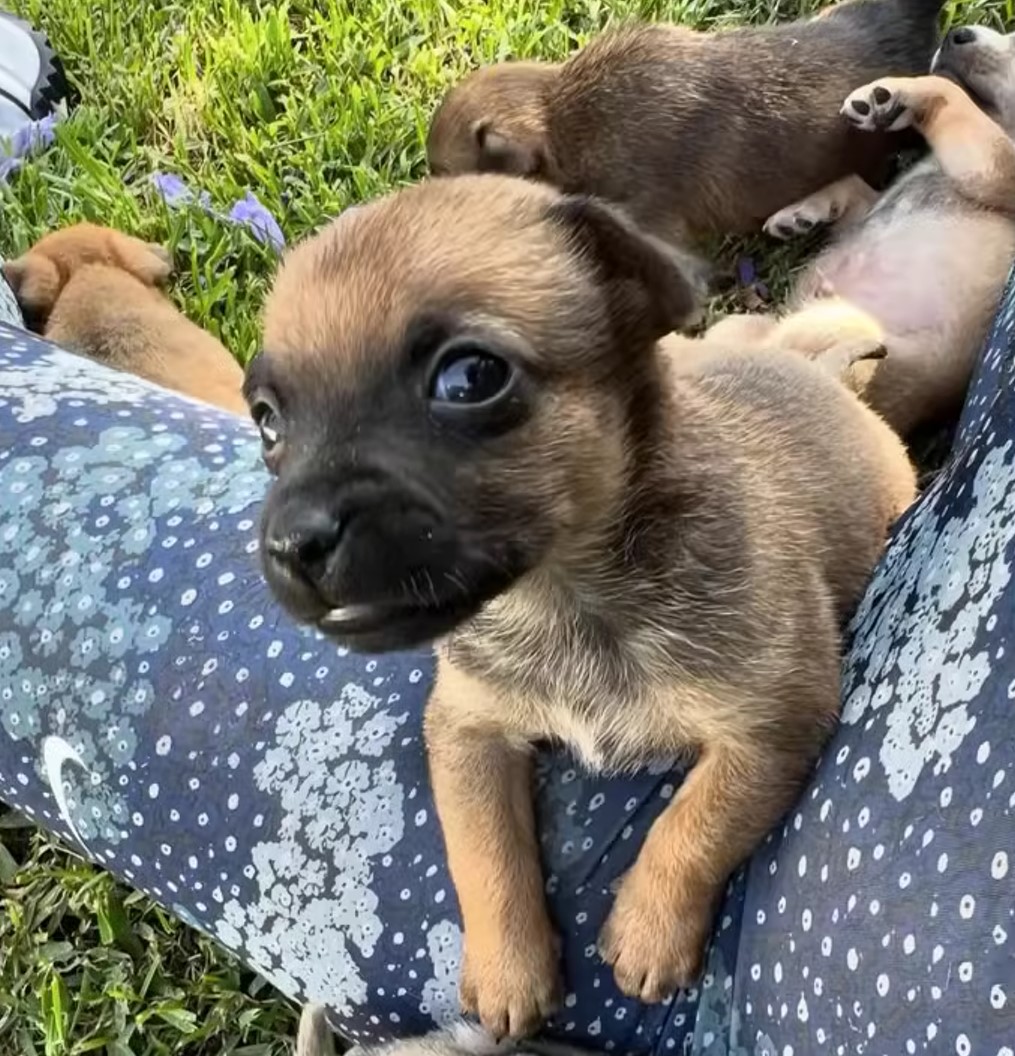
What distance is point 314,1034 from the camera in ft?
9.58

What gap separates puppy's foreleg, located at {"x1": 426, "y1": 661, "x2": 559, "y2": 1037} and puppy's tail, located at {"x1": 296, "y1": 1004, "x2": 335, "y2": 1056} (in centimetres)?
43

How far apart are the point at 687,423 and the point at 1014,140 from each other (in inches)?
90.7

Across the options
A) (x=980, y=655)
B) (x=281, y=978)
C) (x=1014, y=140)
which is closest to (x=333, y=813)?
(x=281, y=978)

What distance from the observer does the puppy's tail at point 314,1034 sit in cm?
290

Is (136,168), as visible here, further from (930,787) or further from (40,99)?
(930,787)

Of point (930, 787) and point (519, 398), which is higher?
point (519, 398)

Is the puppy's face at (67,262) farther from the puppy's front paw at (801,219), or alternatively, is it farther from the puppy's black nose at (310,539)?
the puppy's black nose at (310,539)

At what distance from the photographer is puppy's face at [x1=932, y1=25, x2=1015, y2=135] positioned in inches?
164

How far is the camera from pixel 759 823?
2.36 metres

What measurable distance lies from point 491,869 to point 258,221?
2661 millimetres

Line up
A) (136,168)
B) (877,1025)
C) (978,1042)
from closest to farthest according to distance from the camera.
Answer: (978,1042)
(877,1025)
(136,168)

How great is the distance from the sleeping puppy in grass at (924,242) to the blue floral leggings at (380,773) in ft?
2.82

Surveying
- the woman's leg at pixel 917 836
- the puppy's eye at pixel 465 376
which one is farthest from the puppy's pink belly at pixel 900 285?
the puppy's eye at pixel 465 376

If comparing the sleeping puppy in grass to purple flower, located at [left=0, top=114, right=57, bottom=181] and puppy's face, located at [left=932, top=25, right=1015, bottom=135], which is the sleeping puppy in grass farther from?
purple flower, located at [left=0, top=114, right=57, bottom=181]
